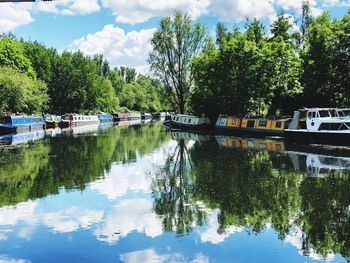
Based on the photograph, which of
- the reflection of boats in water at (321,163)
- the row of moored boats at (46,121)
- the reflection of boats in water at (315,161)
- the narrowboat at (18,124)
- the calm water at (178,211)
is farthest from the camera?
the row of moored boats at (46,121)

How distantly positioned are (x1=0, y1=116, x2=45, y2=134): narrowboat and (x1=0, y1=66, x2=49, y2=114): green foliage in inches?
119

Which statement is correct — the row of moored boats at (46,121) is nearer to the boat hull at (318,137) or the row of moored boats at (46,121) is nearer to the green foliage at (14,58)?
the green foliage at (14,58)

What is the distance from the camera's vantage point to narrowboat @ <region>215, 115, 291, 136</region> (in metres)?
37.6

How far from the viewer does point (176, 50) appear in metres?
60.8

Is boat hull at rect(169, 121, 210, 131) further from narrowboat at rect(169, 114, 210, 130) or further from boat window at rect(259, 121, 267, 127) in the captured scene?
boat window at rect(259, 121, 267, 127)

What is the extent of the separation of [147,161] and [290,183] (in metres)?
9.67

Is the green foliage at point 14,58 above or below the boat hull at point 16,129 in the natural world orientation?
above

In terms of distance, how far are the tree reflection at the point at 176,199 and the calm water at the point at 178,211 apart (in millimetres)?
34

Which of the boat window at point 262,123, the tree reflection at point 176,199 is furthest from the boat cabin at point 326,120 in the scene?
the tree reflection at point 176,199

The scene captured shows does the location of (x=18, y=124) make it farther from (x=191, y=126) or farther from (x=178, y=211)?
(x=178, y=211)

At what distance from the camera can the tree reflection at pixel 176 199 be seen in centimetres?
1111

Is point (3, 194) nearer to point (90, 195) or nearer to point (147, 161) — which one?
point (90, 195)

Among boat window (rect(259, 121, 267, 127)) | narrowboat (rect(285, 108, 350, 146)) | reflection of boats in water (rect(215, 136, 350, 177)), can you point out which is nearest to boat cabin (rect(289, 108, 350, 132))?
narrowboat (rect(285, 108, 350, 146))

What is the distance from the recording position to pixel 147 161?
933 inches
